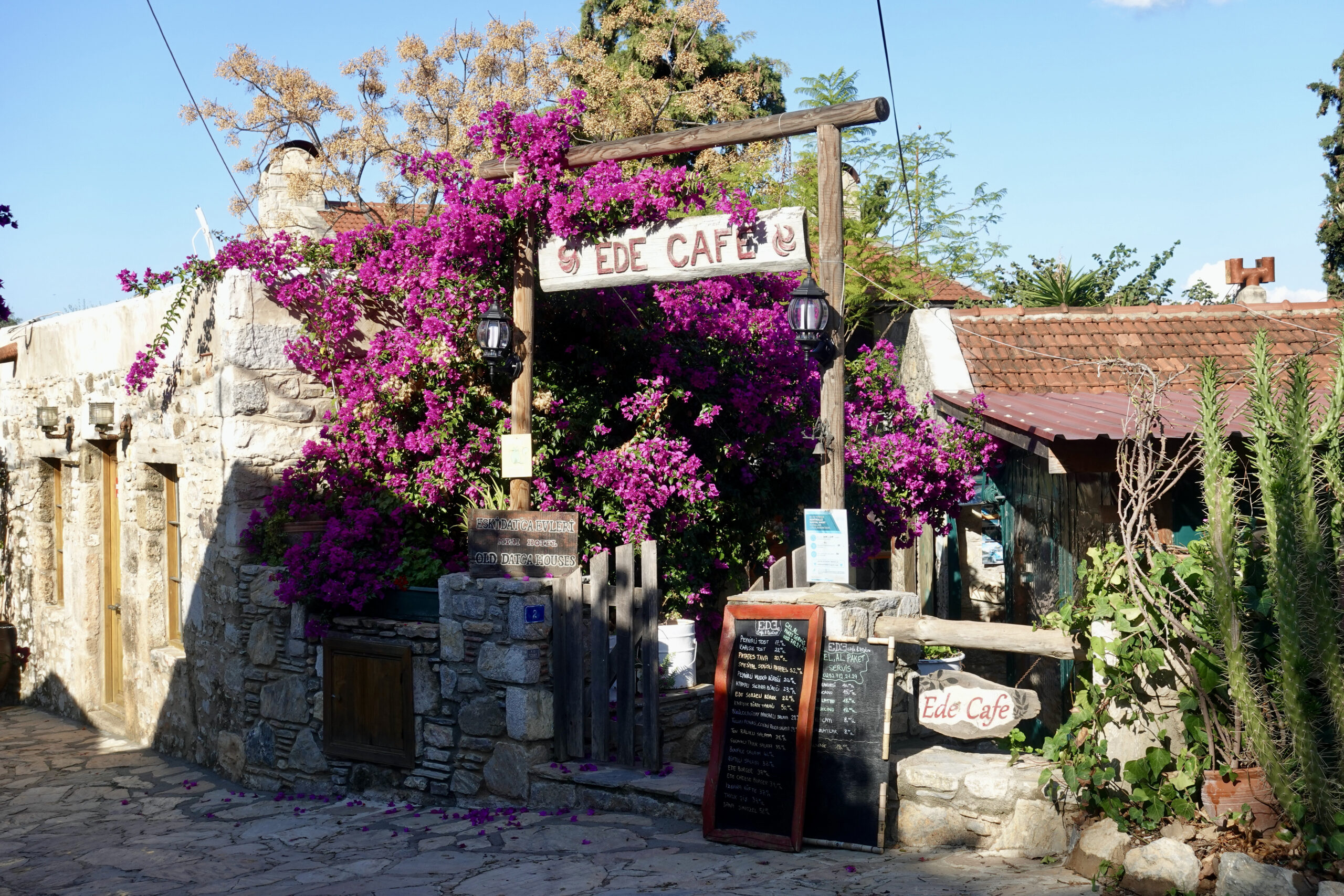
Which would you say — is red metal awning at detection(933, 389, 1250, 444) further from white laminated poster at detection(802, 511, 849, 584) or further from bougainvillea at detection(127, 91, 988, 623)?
white laminated poster at detection(802, 511, 849, 584)

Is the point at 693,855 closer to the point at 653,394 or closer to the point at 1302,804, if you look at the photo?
the point at 1302,804

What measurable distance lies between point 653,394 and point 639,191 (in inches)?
59.4

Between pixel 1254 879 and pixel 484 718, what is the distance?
409cm

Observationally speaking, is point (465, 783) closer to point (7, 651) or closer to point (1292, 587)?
point (1292, 587)

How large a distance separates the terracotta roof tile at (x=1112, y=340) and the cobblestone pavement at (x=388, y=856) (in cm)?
541

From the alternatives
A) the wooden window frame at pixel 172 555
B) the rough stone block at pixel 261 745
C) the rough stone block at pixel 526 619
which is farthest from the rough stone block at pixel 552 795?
the wooden window frame at pixel 172 555

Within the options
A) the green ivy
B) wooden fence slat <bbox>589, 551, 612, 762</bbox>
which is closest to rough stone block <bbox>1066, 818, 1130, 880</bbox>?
the green ivy

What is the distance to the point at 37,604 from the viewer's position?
11.9 metres

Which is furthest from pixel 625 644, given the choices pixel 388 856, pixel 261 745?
pixel 261 745

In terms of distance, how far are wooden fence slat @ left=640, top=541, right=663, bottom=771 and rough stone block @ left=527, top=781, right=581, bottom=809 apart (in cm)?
43

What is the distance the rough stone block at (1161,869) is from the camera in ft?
15.4

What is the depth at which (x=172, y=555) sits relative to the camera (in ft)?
32.0

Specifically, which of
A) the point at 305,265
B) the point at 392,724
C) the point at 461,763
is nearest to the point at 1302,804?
the point at 461,763

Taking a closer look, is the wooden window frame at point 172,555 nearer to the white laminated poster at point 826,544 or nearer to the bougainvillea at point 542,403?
the bougainvillea at point 542,403
